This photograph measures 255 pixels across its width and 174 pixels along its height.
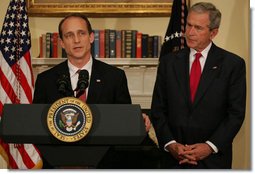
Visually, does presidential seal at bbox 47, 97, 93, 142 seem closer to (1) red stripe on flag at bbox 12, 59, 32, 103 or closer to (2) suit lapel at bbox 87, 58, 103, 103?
(2) suit lapel at bbox 87, 58, 103, 103

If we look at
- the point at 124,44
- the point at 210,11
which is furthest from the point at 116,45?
the point at 210,11

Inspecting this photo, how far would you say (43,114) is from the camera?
82.3 inches

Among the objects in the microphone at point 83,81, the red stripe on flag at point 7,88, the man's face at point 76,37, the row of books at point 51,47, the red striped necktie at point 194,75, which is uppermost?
the man's face at point 76,37

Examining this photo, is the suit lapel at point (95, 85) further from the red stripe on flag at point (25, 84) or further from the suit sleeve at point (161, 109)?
the red stripe on flag at point (25, 84)

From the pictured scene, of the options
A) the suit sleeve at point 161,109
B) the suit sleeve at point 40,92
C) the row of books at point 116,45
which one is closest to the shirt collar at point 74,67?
the suit sleeve at point 40,92

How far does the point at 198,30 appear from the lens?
2709 millimetres

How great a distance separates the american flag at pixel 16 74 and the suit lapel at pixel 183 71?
168cm

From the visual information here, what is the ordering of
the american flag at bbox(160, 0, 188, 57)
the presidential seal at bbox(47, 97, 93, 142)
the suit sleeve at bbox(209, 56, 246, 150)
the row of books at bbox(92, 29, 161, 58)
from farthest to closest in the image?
the row of books at bbox(92, 29, 161, 58)
the american flag at bbox(160, 0, 188, 57)
the suit sleeve at bbox(209, 56, 246, 150)
the presidential seal at bbox(47, 97, 93, 142)

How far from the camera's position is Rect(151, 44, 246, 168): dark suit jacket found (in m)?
2.58

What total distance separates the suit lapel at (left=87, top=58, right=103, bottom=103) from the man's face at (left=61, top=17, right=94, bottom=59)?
108 millimetres

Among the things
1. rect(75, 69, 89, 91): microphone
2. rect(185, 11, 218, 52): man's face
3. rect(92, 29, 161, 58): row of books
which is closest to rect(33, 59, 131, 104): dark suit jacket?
rect(185, 11, 218, 52): man's face

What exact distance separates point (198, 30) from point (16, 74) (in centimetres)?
187

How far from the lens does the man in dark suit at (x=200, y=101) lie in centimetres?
257

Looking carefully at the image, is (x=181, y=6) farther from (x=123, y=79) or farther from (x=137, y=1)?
(x=123, y=79)
